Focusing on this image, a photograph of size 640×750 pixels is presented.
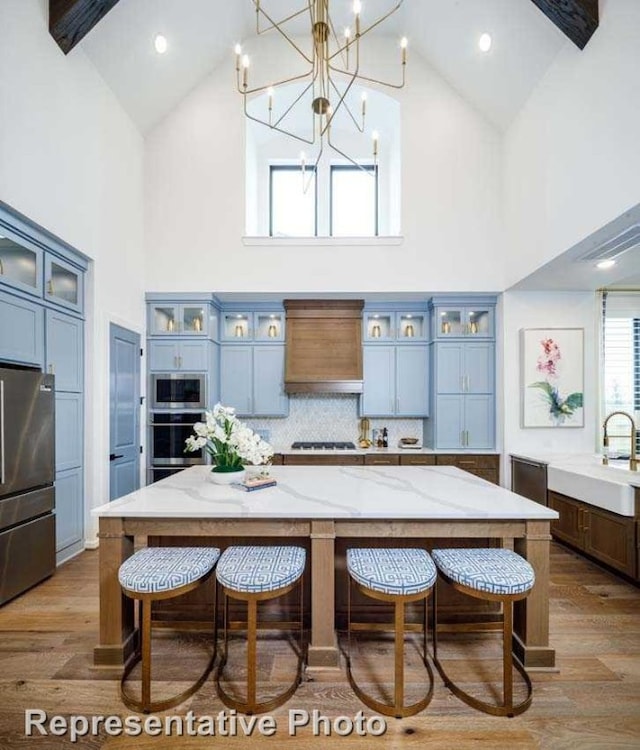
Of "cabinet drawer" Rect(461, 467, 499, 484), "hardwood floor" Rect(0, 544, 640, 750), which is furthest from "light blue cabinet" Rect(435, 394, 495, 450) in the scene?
"hardwood floor" Rect(0, 544, 640, 750)

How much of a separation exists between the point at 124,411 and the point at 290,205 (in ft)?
11.3

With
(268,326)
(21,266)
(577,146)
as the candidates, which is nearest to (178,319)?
(268,326)

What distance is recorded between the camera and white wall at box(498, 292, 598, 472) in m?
4.77

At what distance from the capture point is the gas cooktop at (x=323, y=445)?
508cm

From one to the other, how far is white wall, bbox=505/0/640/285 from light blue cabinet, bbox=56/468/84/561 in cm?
477

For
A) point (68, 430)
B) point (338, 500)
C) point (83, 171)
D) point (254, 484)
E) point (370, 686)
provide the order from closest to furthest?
1. point (370, 686)
2. point (338, 500)
3. point (254, 484)
4. point (68, 430)
5. point (83, 171)

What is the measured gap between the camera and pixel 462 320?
5062 millimetres

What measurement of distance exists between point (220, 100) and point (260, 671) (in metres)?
5.54

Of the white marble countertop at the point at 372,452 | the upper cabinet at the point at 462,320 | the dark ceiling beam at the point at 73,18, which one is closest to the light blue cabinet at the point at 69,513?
the white marble countertop at the point at 372,452

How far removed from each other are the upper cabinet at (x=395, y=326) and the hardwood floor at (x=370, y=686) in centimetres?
324

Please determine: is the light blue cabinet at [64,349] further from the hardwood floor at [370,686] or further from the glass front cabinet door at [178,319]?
the hardwood floor at [370,686]

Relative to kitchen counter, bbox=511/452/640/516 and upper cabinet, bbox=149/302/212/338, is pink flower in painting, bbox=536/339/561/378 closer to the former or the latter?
kitchen counter, bbox=511/452/640/516

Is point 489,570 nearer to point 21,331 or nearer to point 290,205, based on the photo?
point 21,331

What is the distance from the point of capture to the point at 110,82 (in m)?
4.05
